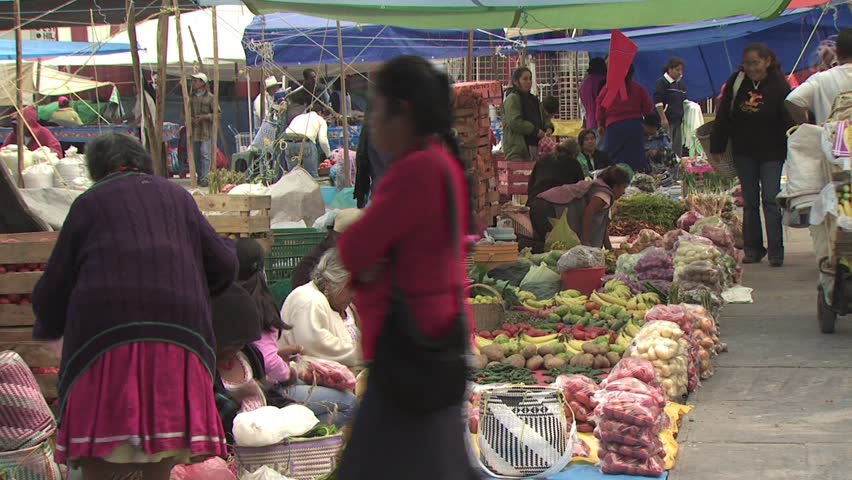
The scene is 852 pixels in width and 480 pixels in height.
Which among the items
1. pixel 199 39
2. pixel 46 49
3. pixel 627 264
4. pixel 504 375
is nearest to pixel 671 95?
pixel 199 39

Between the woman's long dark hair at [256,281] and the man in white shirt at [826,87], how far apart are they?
4.96 m

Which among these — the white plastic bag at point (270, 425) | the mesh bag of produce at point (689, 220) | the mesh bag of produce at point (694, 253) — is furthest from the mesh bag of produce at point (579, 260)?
the white plastic bag at point (270, 425)

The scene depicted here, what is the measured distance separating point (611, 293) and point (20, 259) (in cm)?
526

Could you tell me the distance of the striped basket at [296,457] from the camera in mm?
5203

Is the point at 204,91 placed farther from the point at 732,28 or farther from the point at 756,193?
the point at 756,193

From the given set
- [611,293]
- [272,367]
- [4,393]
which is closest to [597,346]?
[611,293]

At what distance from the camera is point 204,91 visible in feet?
61.5

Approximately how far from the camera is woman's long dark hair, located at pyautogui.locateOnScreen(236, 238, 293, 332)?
231 inches

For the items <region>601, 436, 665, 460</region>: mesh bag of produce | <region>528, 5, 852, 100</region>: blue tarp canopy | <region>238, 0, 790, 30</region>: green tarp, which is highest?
<region>528, 5, 852, 100</region>: blue tarp canopy

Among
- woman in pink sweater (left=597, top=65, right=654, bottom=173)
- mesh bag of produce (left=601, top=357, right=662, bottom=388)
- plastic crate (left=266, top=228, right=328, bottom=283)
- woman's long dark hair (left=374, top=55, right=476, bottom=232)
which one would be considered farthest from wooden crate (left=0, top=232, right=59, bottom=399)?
woman in pink sweater (left=597, top=65, right=654, bottom=173)

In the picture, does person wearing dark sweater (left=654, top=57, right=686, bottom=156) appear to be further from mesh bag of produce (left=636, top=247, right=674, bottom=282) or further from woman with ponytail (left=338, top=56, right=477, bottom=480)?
woman with ponytail (left=338, top=56, right=477, bottom=480)

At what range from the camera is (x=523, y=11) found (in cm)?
1019

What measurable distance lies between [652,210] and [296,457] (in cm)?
894

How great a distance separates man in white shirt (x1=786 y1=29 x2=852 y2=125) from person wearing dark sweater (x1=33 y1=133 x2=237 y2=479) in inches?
245
